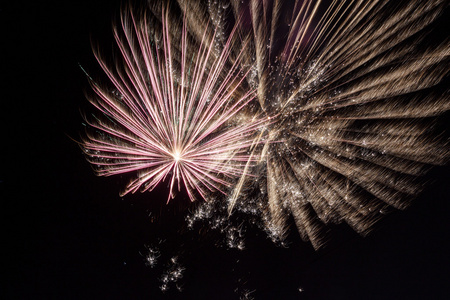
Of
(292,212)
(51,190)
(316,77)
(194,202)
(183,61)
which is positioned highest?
(183,61)

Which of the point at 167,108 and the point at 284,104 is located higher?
the point at 167,108

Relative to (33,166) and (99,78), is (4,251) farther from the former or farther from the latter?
(99,78)

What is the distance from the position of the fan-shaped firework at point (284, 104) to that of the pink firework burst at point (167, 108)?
0.01m

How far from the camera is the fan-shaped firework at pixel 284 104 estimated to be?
3.00m

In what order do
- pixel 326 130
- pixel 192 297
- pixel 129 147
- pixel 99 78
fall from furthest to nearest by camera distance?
pixel 192 297 < pixel 326 130 < pixel 129 147 < pixel 99 78

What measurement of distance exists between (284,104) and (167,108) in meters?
1.48

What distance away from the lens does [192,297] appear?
371 centimetres

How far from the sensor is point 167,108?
3193 mm

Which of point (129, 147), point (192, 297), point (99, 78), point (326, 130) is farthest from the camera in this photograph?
point (192, 297)

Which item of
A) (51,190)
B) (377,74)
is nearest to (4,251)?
(51,190)

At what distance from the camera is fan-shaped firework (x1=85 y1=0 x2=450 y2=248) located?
300cm

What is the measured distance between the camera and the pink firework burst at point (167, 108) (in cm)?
304

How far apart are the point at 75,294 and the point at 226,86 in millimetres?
3351

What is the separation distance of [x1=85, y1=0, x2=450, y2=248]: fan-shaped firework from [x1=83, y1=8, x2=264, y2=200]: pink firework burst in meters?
0.01
